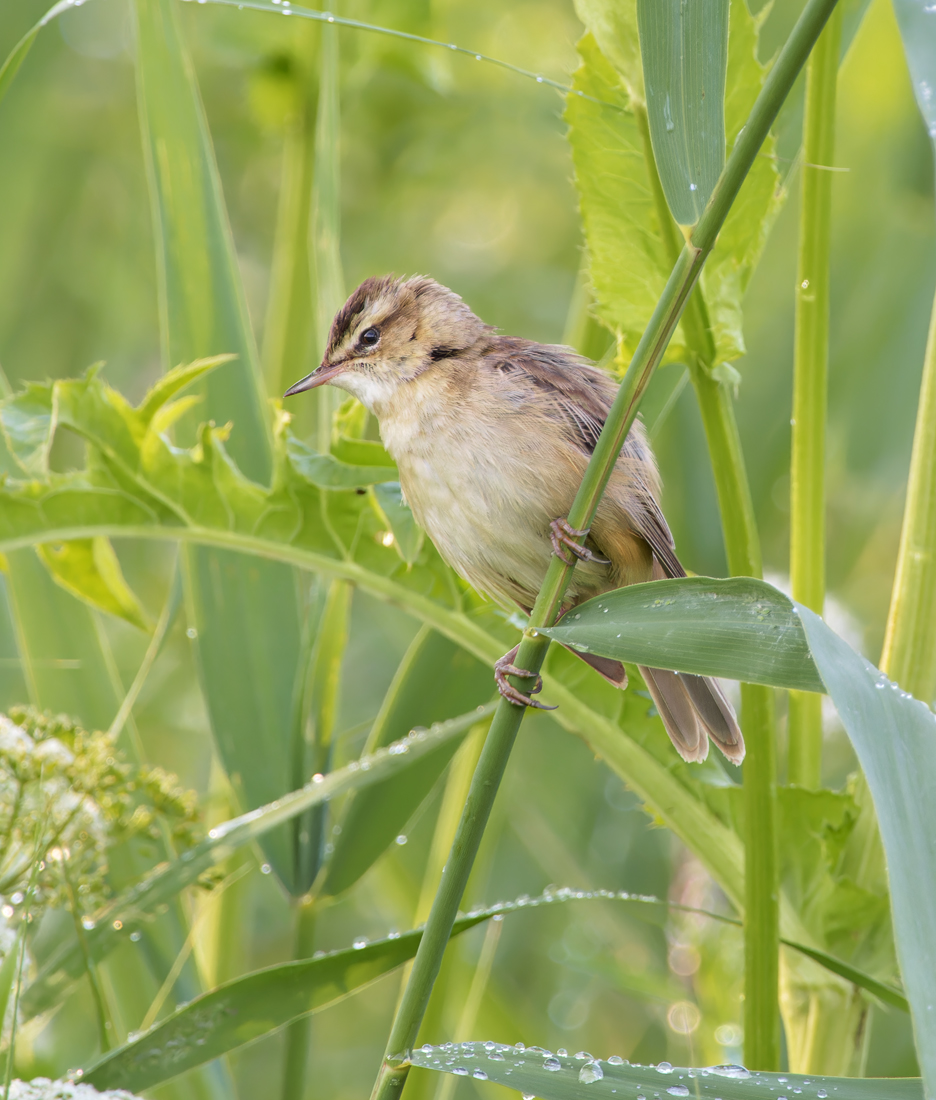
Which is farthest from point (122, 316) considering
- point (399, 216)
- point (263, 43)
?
point (263, 43)

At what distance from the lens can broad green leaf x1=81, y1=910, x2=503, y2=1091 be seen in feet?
4.10

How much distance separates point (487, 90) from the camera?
3.65m

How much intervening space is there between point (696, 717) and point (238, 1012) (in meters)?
0.69

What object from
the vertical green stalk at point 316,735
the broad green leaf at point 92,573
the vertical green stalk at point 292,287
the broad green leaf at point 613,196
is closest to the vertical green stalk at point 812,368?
the broad green leaf at point 613,196

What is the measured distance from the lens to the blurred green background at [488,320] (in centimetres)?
223

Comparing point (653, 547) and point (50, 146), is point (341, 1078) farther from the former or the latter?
point (50, 146)

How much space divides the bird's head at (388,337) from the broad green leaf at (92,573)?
1.35ft

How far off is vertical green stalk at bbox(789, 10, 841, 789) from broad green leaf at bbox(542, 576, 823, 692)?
52cm

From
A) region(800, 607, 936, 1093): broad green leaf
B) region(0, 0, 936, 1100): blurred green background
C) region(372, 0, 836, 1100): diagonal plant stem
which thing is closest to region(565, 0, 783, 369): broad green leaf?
region(0, 0, 936, 1100): blurred green background

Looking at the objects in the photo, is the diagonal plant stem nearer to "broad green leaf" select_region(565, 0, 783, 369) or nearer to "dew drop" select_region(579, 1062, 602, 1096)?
"dew drop" select_region(579, 1062, 602, 1096)

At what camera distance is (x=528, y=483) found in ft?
4.92

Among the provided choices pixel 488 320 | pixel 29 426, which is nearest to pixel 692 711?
pixel 29 426

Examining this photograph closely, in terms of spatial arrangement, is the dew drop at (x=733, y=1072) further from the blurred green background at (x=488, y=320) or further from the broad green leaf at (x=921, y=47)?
the blurred green background at (x=488, y=320)

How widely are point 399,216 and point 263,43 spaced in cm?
126
